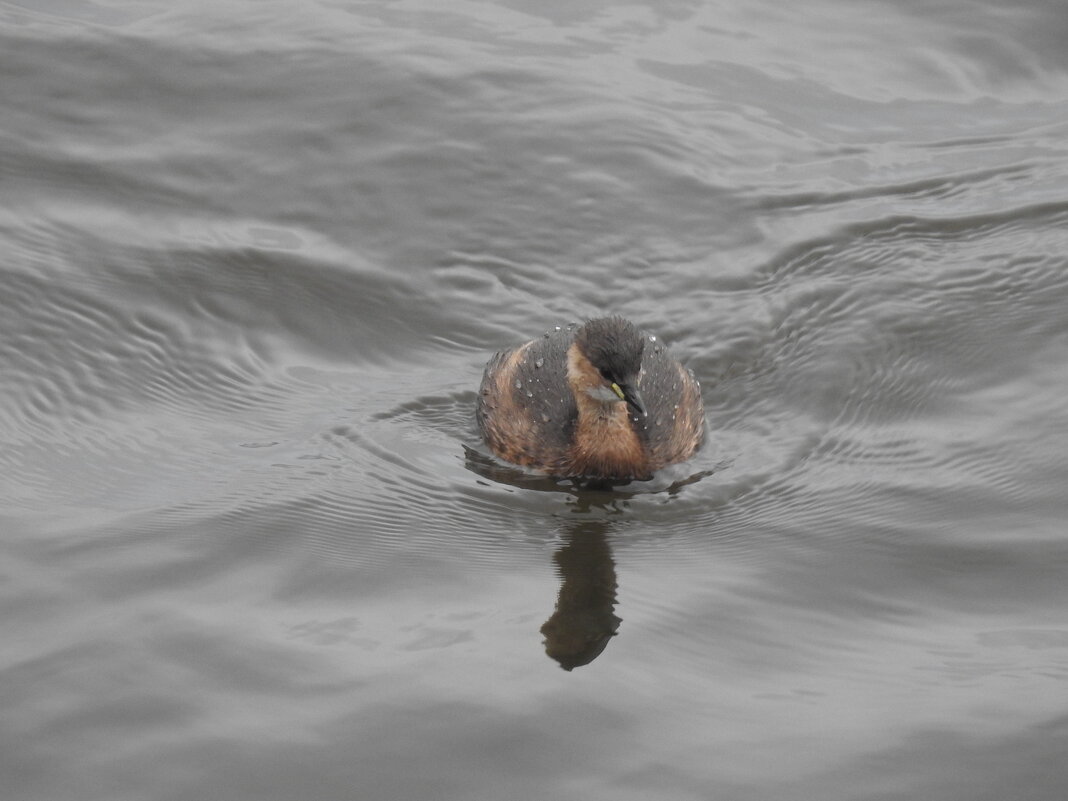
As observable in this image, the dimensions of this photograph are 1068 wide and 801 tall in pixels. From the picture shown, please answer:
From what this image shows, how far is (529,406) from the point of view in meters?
9.86

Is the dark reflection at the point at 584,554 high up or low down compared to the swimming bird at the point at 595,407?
down

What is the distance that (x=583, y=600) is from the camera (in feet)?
26.5

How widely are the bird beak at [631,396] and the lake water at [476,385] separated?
0.56 m

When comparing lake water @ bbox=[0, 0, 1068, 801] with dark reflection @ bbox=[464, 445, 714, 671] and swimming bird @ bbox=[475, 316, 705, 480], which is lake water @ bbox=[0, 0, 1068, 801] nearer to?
dark reflection @ bbox=[464, 445, 714, 671]

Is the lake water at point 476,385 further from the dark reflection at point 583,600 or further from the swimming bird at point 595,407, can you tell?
the swimming bird at point 595,407

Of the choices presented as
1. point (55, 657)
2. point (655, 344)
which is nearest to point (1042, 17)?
point (655, 344)

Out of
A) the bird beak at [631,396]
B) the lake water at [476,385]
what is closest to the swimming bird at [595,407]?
the bird beak at [631,396]

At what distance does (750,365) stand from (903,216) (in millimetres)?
2323

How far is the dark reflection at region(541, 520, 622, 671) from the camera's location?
24.8 ft

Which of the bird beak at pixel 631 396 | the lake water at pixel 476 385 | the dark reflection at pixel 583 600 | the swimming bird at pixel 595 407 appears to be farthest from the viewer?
the swimming bird at pixel 595 407

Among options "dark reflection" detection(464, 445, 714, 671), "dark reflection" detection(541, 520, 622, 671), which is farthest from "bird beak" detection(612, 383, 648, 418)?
"dark reflection" detection(541, 520, 622, 671)

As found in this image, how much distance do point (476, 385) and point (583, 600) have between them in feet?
9.82

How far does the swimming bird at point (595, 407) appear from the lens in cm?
949

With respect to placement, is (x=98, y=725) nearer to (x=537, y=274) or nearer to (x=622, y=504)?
(x=622, y=504)
